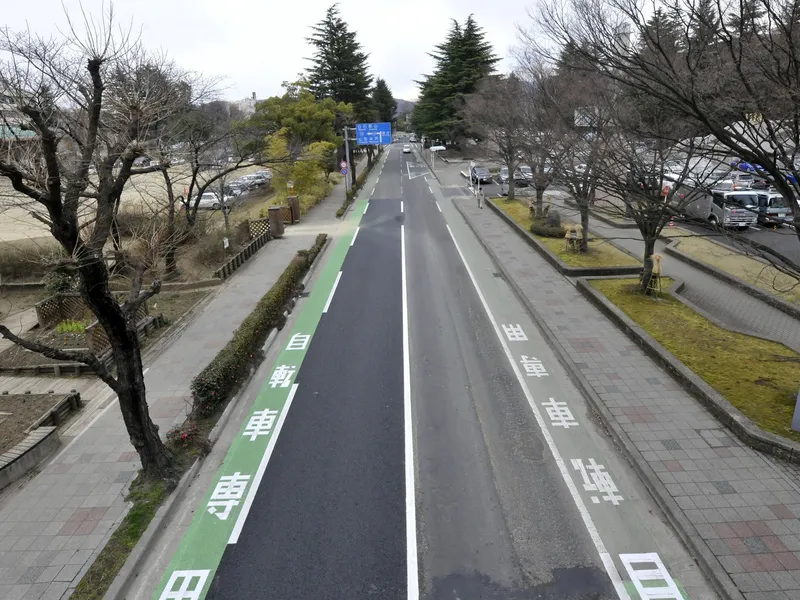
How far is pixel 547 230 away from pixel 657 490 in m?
14.9

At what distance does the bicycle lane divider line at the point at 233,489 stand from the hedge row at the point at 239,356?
1.87 ft

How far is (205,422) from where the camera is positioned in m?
8.84

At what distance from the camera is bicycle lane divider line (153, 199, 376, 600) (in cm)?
591

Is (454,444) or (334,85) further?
(334,85)

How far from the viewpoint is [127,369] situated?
684cm

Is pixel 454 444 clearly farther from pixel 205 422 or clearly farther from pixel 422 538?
pixel 205 422

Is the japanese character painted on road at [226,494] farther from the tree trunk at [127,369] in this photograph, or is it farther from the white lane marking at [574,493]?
the white lane marking at [574,493]

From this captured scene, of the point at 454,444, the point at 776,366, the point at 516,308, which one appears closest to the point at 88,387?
the point at 454,444

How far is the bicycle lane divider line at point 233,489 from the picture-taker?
5.91 metres

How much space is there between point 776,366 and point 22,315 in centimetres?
1921

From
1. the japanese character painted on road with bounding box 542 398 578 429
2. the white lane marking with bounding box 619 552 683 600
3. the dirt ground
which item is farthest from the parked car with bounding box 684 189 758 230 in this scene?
the dirt ground

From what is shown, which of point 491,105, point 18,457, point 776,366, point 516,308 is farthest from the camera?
point 491,105

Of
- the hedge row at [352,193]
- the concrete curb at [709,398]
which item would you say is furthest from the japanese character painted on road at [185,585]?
the hedge row at [352,193]

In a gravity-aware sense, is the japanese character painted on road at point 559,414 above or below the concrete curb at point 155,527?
above
